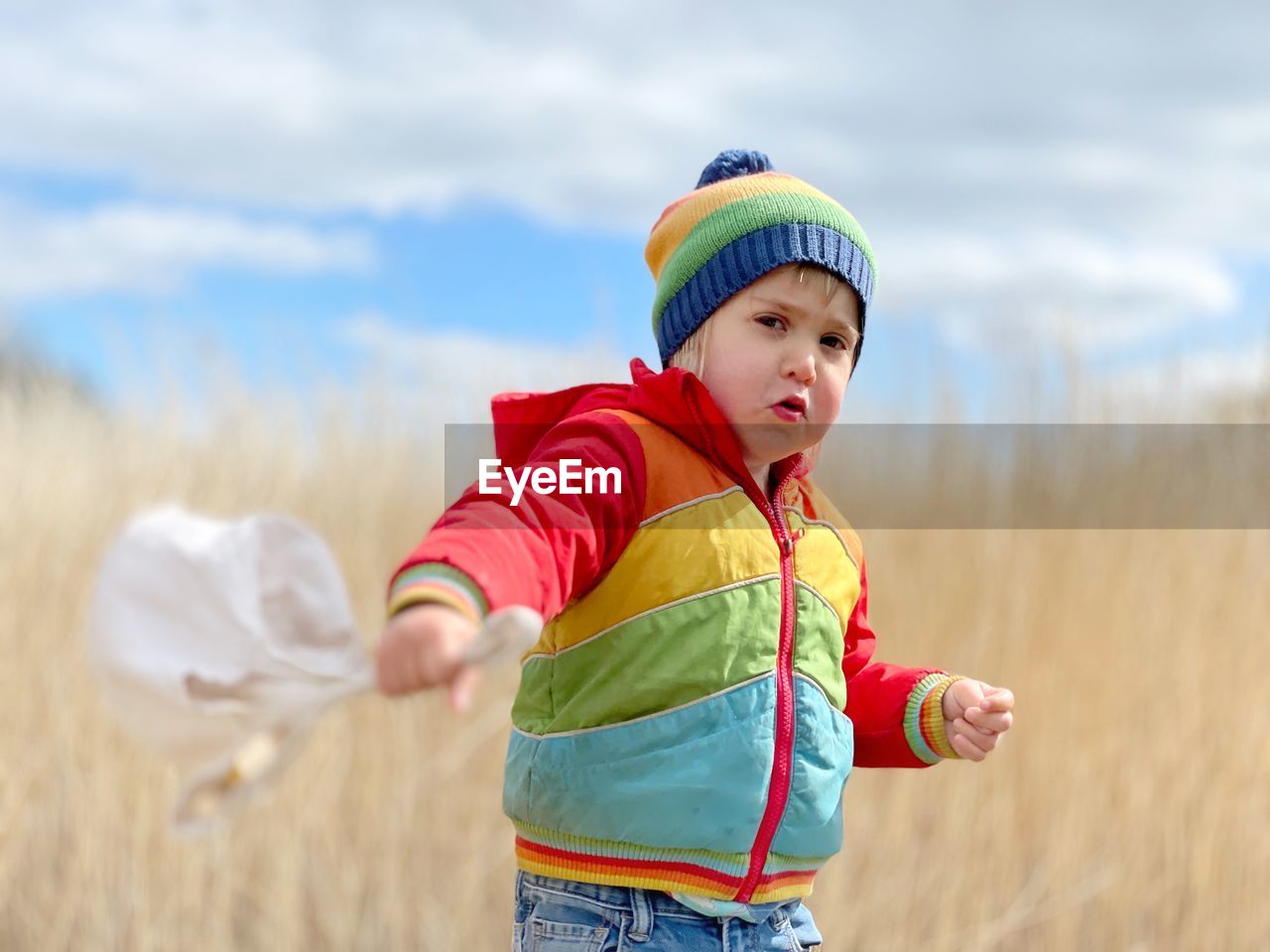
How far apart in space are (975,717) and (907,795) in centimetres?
142

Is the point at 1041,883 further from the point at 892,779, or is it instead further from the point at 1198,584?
the point at 1198,584

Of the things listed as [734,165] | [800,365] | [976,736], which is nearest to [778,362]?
[800,365]

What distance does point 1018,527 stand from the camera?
2666 mm

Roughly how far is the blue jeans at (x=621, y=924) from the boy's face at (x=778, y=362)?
1.22 ft

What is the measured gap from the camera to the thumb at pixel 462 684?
0.64m

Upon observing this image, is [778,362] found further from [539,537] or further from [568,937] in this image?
[568,937]

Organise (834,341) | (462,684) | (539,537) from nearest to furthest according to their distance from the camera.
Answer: (462,684) < (539,537) < (834,341)

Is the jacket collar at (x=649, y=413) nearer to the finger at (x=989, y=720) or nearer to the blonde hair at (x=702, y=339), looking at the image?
the blonde hair at (x=702, y=339)

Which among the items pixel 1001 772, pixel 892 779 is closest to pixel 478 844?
pixel 892 779

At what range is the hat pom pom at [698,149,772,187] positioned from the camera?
3.90 ft

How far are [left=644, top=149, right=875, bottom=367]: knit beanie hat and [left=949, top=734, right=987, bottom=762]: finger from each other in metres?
0.38

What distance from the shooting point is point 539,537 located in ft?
2.64

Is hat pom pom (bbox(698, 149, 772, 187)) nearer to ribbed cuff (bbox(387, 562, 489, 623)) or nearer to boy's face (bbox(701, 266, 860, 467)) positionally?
boy's face (bbox(701, 266, 860, 467))

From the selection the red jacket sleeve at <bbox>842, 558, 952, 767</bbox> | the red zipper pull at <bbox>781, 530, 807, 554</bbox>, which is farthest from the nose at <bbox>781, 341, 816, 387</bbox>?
the red jacket sleeve at <bbox>842, 558, 952, 767</bbox>
